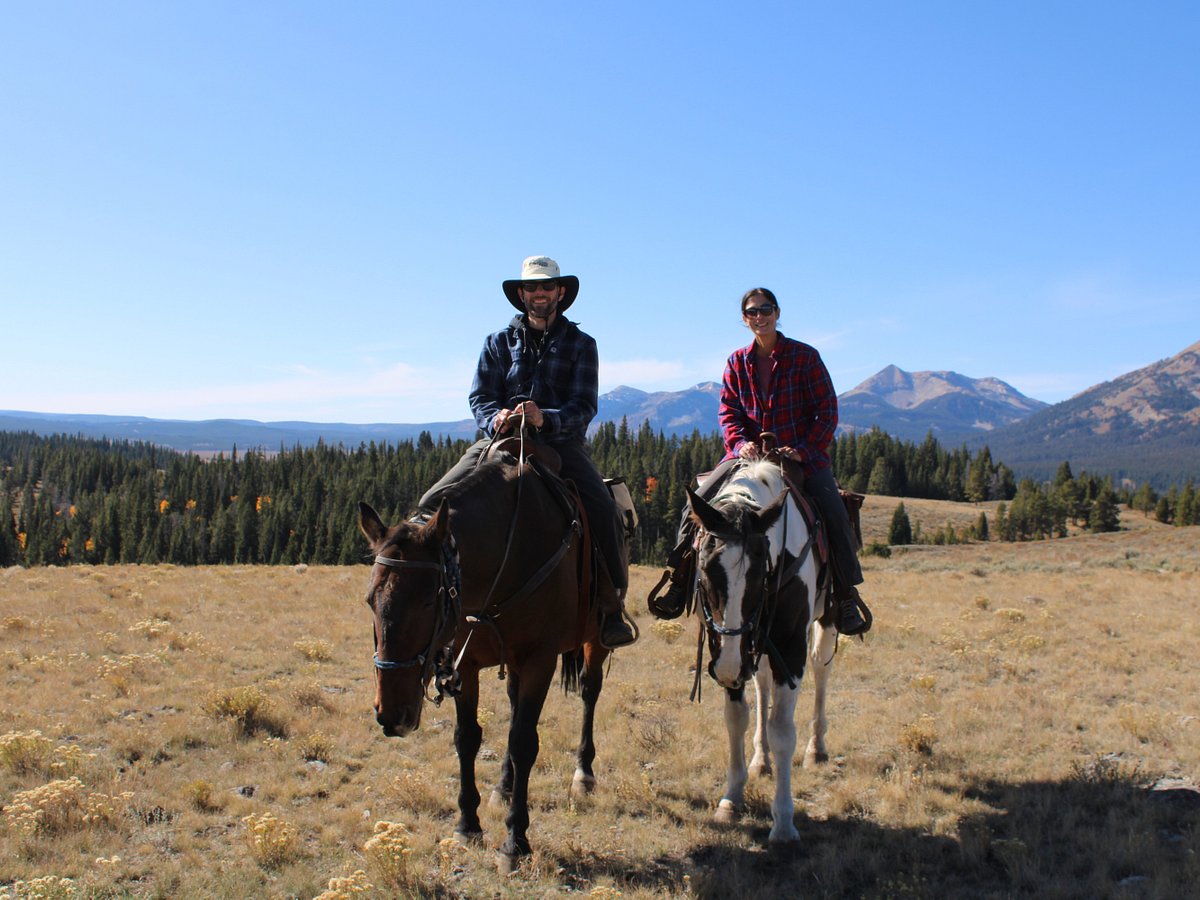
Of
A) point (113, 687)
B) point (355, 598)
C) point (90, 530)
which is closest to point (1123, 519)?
point (355, 598)

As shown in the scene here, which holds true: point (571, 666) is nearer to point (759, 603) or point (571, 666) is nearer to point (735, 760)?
point (735, 760)

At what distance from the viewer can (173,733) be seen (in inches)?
320

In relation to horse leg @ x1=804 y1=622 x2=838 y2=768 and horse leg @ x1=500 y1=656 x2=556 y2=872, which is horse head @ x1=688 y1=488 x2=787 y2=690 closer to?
horse leg @ x1=500 y1=656 x2=556 y2=872

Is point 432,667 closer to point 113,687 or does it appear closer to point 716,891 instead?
point 716,891

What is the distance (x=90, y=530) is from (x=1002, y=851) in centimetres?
15332

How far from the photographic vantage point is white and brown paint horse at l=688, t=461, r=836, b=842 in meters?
5.38

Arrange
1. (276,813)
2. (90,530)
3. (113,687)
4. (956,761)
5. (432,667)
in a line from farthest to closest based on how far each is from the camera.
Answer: (90,530) < (113,687) < (956,761) < (276,813) < (432,667)

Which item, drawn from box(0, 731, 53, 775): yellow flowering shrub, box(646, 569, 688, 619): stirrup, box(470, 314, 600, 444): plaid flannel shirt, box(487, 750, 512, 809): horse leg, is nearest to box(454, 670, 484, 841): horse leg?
box(487, 750, 512, 809): horse leg

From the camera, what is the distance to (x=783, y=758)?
607 centimetres

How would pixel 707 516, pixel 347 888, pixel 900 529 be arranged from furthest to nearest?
pixel 900 529, pixel 707 516, pixel 347 888

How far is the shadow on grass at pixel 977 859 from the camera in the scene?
5.25 m

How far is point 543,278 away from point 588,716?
437 centimetres

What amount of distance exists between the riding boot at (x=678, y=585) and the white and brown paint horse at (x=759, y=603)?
744mm

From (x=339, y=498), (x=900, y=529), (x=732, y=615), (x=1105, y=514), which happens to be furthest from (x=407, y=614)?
(x=339, y=498)
